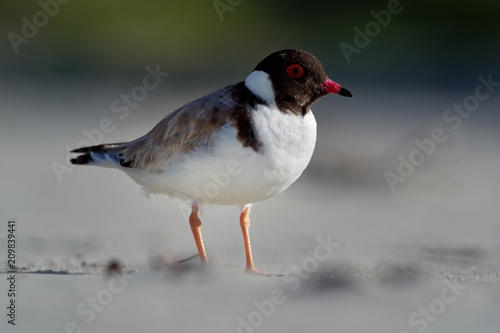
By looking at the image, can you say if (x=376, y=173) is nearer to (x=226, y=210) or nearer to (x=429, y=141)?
(x=429, y=141)

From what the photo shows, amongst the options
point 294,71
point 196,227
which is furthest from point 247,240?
point 294,71

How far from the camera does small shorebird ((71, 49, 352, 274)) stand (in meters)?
2.76

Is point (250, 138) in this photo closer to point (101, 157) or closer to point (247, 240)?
point (247, 240)

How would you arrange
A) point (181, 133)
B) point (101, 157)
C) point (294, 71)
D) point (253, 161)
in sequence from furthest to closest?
point (101, 157)
point (181, 133)
point (294, 71)
point (253, 161)

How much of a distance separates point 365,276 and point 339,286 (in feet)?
0.54

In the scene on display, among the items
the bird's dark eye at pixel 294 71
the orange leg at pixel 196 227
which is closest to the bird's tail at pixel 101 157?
the orange leg at pixel 196 227

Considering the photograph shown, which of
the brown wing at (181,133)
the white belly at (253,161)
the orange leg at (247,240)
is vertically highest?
the brown wing at (181,133)

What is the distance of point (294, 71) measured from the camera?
9.32 ft

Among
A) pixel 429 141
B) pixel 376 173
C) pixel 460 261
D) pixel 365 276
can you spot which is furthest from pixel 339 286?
pixel 429 141

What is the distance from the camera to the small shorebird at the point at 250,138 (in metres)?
2.76

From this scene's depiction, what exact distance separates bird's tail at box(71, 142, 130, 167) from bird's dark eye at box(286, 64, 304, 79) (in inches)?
39.2

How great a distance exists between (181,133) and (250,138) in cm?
42

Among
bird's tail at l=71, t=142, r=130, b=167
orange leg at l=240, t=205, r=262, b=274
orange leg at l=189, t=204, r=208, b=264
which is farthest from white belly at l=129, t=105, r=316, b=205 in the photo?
bird's tail at l=71, t=142, r=130, b=167

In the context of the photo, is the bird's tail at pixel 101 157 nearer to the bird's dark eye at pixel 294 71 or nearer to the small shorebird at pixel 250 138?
the small shorebird at pixel 250 138
